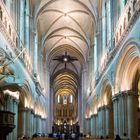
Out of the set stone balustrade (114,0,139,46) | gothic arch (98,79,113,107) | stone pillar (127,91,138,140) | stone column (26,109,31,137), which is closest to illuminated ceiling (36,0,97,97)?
gothic arch (98,79,113,107)

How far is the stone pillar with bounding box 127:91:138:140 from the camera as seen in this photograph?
68.8 ft

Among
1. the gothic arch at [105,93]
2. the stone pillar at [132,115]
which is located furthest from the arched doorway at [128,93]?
the gothic arch at [105,93]

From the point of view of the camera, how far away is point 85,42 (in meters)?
43.9

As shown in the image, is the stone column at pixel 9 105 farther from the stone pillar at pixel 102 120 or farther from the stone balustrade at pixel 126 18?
the stone pillar at pixel 102 120

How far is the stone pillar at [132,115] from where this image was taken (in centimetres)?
2098

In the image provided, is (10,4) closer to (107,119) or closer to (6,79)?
(6,79)

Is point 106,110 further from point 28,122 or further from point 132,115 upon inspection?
point 132,115

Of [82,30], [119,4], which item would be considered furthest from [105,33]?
[82,30]

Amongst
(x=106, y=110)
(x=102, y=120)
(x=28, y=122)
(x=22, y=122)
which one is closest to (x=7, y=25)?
(x=22, y=122)

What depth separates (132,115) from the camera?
2122 cm

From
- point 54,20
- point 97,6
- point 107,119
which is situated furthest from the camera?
point 54,20

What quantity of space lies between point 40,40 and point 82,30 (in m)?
5.10

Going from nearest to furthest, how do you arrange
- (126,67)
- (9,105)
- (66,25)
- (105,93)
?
(126,67)
(9,105)
(105,93)
(66,25)

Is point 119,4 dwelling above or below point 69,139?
above
